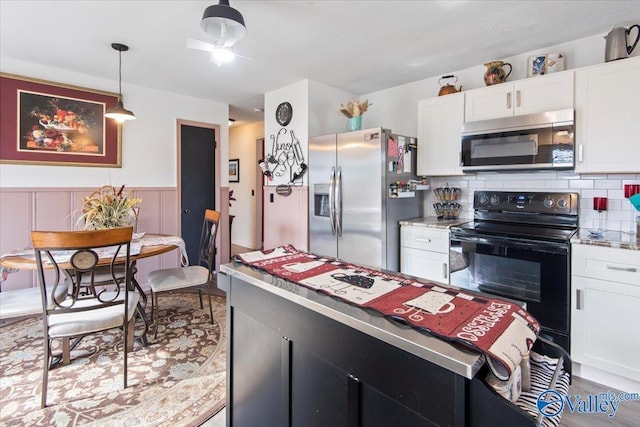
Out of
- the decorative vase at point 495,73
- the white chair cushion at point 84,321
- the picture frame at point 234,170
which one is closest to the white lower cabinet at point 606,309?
the decorative vase at point 495,73

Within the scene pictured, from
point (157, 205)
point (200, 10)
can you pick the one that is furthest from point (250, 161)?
point (200, 10)

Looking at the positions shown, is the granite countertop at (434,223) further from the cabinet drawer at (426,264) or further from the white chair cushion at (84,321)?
the white chair cushion at (84,321)

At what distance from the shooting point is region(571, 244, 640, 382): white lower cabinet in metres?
1.92

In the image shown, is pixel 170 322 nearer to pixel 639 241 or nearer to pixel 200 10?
pixel 200 10

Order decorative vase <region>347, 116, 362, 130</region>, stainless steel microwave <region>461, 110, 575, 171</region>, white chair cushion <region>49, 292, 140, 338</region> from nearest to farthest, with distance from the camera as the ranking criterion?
white chair cushion <region>49, 292, 140, 338</region> < stainless steel microwave <region>461, 110, 575, 171</region> < decorative vase <region>347, 116, 362, 130</region>

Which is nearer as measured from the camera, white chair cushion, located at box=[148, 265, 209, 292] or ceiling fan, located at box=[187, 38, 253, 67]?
ceiling fan, located at box=[187, 38, 253, 67]

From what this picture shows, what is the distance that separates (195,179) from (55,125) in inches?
61.1

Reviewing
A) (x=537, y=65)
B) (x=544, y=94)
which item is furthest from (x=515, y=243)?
(x=537, y=65)

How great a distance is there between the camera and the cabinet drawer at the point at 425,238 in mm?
2777

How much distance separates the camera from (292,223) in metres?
3.91

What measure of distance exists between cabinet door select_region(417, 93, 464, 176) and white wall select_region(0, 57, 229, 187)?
2813 millimetres

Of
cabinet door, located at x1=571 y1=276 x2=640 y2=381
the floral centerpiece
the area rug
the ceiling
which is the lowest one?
the area rug

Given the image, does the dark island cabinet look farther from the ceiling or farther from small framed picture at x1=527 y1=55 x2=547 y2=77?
small framed picture at x1=527 y1=55 x2=547 y2=77

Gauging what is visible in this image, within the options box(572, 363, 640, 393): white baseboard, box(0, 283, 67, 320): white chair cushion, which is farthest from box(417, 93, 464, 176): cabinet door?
box(0, 283, 67, 320): white chair cushion
